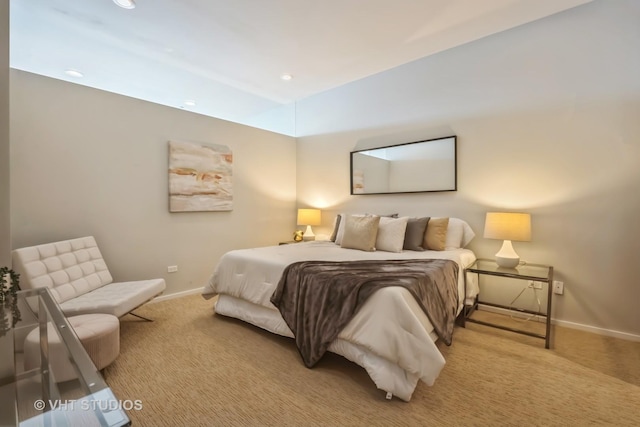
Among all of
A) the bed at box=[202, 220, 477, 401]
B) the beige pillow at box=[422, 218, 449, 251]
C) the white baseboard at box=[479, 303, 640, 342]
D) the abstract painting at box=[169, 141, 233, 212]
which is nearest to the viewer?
the bed at box=[202, 220, 477, 401]

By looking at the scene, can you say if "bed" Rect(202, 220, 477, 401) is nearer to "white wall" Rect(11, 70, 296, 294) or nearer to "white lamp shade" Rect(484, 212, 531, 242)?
"white lamp shade" Rect(484, 212, 531, 242)

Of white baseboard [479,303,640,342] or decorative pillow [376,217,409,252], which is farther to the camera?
decorative pillow [376,217,409,252]

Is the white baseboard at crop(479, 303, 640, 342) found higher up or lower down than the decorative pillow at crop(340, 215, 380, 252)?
lower down

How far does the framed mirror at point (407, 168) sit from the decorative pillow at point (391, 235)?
65 centimetres

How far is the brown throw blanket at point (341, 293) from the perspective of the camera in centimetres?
193

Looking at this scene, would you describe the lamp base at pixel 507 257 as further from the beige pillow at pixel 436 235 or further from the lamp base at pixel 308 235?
the lamp base at pixel 308 235

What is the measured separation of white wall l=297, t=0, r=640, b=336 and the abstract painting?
96.5 inches

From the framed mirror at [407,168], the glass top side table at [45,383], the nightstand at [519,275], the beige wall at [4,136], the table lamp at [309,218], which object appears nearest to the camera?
the glass top side table at [45,383]

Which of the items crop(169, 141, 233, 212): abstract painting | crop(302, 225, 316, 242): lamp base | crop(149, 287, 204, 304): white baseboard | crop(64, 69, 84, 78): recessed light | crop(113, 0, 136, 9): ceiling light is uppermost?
crop(64, 69, 84, 78): recessed light

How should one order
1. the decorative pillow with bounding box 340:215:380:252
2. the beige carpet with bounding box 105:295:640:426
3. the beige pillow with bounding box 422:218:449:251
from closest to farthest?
1. the beige carpet with bounding box 105:295:640:426
2. the beige pillow with bounding box 422:218:449:251
3. the decorative pillow with bounding box 340:215:380:252

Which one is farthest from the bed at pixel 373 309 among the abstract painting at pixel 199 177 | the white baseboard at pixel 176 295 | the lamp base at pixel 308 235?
the abstract painting at pixel 199 177

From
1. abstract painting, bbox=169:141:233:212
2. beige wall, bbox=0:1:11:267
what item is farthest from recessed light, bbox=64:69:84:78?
beige wall, bbox=0:1:11:267

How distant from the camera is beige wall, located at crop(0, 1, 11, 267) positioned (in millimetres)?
1838

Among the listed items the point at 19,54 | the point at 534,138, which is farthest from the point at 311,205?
the point at 19,54
